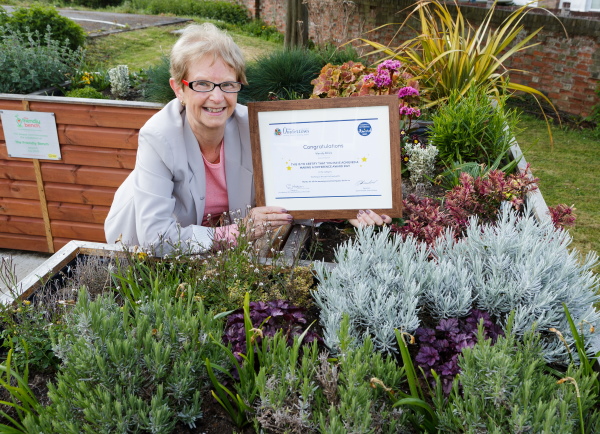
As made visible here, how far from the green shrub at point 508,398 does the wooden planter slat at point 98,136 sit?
376 cm

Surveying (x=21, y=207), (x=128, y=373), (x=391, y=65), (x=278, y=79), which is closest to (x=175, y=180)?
(x=128, y=373)

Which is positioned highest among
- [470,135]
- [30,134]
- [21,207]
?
[470,135]

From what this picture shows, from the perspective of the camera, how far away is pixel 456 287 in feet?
5.12

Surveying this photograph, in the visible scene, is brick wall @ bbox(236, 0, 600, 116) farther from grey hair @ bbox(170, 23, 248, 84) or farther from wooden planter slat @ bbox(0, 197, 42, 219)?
Answer: grey hair @ bbox(170, 23, 248, 84)

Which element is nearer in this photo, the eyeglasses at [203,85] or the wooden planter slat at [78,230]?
the eyeglasses at [203,85]

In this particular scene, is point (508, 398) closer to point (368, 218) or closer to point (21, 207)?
point (368, 218)

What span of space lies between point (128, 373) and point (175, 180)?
133cm

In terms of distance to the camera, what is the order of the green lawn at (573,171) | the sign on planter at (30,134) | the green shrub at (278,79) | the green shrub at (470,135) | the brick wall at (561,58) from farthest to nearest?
the brick wall at (561,58), the green lawn at (573,171), the sign on planter at (30,134), the green shrub at (278,79), the green shrub at (470,135)

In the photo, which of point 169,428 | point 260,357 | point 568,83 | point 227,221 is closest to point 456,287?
point 260,357

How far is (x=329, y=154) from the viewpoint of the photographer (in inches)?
84.7

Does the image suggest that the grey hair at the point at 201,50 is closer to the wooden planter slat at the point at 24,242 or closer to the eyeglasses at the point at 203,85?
the eyeglasses at the point at 203,85

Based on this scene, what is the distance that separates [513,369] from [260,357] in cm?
60

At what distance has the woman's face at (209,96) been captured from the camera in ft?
7.33
